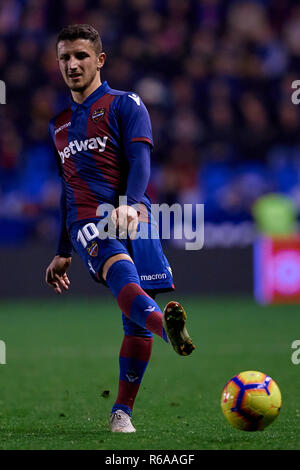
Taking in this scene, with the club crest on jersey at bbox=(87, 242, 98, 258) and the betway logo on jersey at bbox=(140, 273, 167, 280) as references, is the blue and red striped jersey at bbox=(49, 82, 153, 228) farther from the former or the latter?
the betway logo on jersey at bbox=(140, 273, 167, 280)

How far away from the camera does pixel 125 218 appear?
391cm

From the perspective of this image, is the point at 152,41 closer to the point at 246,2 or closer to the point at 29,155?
the point at 246,2

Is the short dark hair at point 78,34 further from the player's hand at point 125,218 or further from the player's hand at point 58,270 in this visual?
the player's hand at point 58,270

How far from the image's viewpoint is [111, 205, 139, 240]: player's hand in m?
3.92

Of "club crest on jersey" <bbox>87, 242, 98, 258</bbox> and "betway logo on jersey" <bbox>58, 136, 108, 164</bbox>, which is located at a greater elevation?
"betway logo on jersey" <bbox>58, 136, 108, 164</bbox>

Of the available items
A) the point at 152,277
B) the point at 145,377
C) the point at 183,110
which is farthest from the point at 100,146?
the point at 183,110

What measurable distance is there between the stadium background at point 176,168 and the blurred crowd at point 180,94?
23 mm

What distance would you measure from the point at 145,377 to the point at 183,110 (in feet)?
26.2

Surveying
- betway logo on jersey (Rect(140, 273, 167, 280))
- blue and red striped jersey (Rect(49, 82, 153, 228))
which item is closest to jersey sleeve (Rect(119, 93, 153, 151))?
blue and red striped jersey (Rect(49, 82, 153, 228))

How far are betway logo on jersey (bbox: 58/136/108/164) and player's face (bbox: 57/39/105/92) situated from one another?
271 mm

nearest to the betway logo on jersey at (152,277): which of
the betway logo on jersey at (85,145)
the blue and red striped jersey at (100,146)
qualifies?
the blue and red striped jersey at (100,146)

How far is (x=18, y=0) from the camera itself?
15.3 metres

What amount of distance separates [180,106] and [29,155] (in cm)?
262
